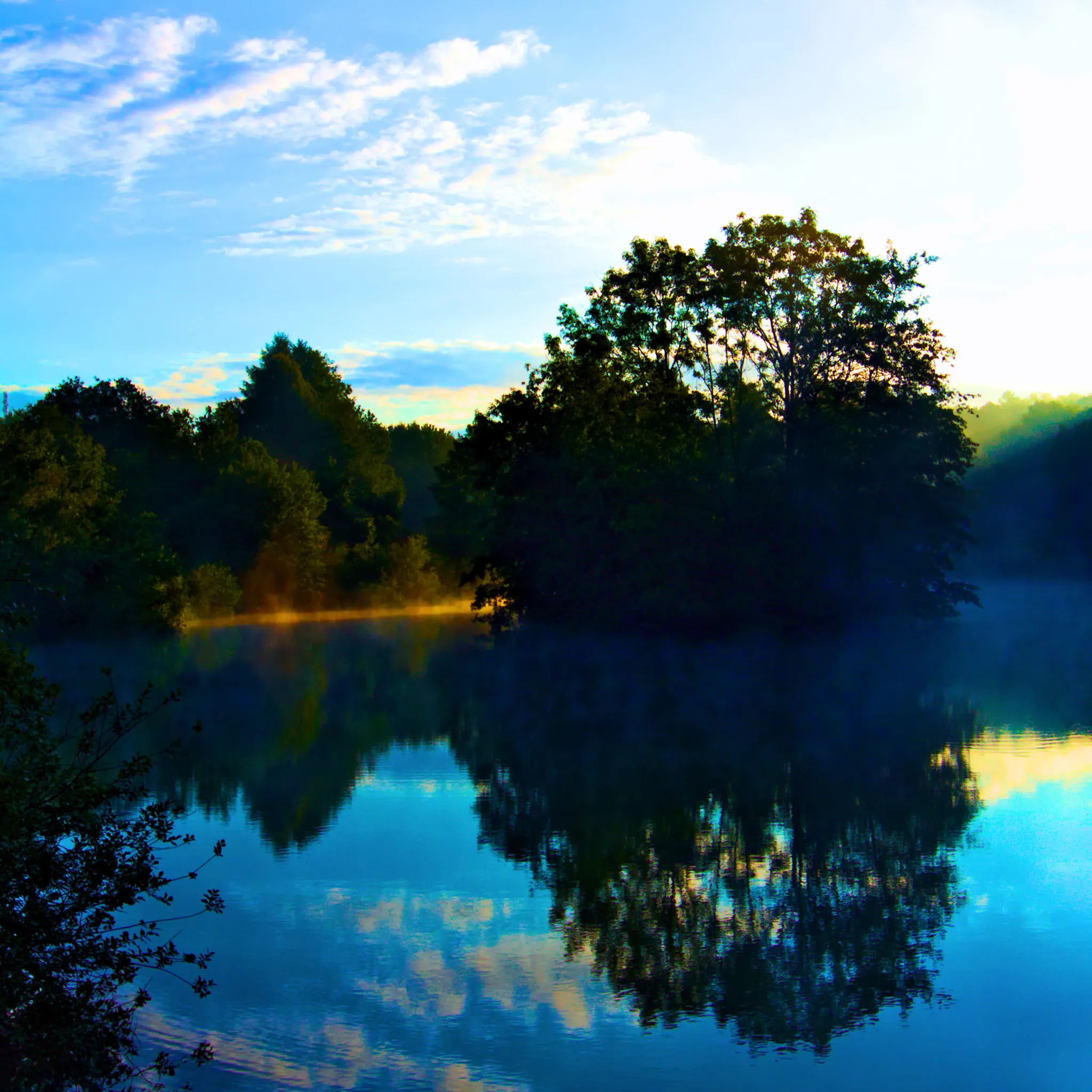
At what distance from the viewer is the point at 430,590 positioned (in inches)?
3246

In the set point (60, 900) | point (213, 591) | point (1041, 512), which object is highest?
point (60, 900)

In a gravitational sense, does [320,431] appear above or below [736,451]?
above

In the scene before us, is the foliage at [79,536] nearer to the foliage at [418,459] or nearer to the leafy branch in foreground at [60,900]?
the leafy branch in foreground at [60,900]

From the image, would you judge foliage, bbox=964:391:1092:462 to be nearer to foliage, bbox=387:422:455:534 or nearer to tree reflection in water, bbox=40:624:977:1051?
foliage, bbox=387:422:455:534

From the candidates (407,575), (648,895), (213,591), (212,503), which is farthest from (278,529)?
(648,895)

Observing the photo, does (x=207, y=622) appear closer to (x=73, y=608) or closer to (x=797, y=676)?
(x=73, y=608)

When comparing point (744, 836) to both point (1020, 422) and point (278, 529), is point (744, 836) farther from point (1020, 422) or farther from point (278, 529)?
point (1020, 422)

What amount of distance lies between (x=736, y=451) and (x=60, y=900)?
40.5m

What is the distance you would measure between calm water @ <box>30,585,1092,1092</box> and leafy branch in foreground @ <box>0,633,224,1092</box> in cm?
107

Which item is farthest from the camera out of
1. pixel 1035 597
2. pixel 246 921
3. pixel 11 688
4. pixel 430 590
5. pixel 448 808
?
pixel 430 590

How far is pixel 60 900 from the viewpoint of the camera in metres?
6.56

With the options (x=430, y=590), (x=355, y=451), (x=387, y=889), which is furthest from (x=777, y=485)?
(x=355, y=451)

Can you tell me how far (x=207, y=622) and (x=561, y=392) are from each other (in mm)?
26403

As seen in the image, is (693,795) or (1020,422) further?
(1020,422)
